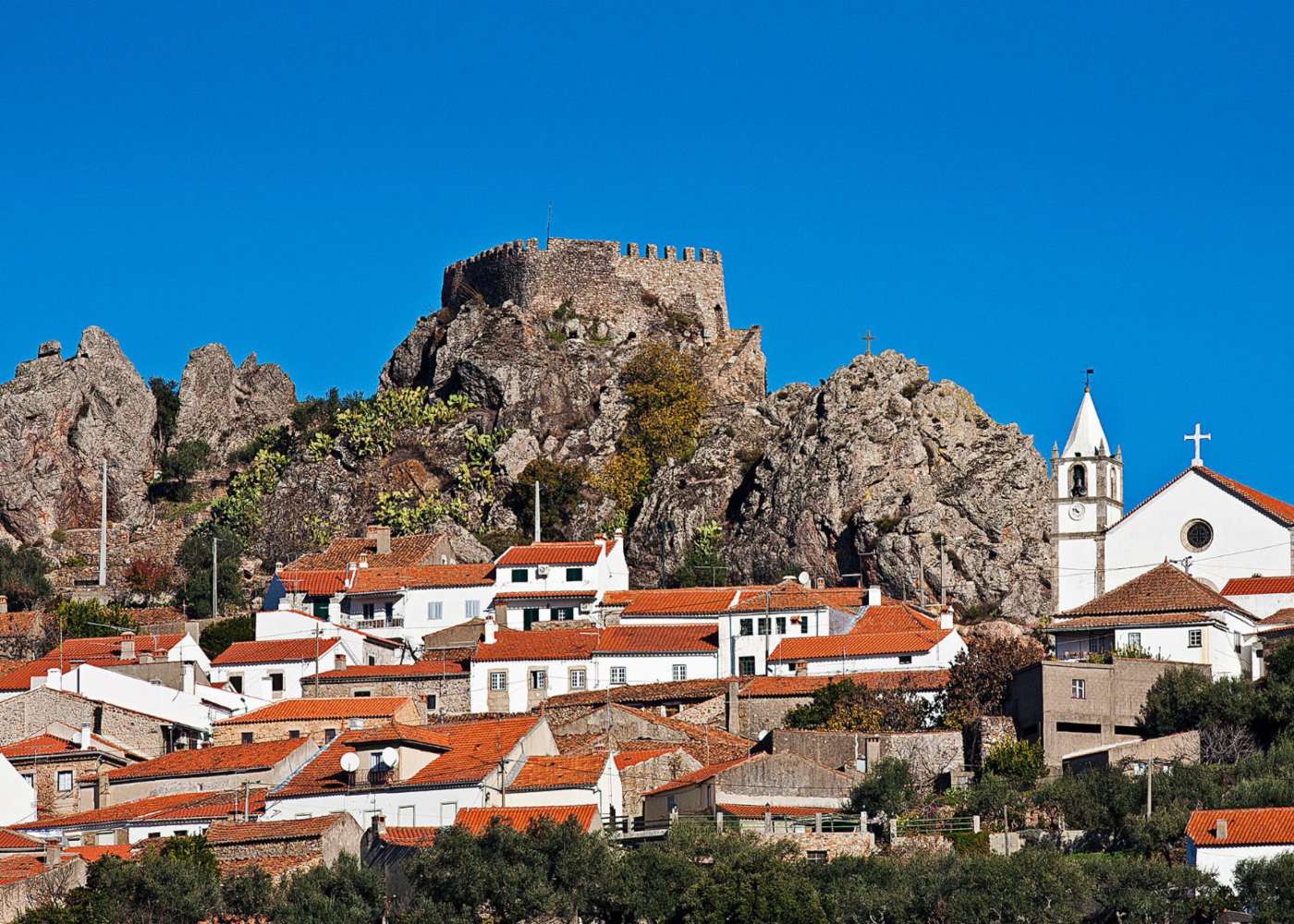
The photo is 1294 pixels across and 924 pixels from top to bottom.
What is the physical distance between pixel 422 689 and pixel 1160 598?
82.0ft

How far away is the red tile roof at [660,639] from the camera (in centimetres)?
8450

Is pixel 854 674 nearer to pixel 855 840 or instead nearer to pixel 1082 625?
pixel 1082 625

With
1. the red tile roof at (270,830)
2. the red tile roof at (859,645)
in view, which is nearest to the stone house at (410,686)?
the red tile roof at (859,645)

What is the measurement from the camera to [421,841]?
59.8 m

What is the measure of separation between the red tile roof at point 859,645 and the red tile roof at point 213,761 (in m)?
18.2

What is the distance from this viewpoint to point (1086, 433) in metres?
105

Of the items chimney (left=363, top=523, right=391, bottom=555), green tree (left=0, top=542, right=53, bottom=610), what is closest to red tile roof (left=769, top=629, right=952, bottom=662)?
chimney (left=363, top=523, right=391, bottom=555)

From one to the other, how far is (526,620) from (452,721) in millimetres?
11596

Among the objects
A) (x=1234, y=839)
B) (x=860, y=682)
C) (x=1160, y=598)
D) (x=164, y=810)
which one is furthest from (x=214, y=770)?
(x=1160, y=598)

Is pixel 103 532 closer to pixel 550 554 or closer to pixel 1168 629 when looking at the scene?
pixel 550 554

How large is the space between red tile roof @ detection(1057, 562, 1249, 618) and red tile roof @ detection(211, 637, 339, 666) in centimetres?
2609

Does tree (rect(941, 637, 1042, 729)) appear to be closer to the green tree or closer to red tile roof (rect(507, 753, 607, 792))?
red tile roof (rect(507, 753, 607, 792))

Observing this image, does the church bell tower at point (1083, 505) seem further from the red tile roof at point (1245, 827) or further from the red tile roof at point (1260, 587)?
the red tile roof at point (1245, 827)

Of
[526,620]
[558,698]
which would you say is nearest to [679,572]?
[526,620]
